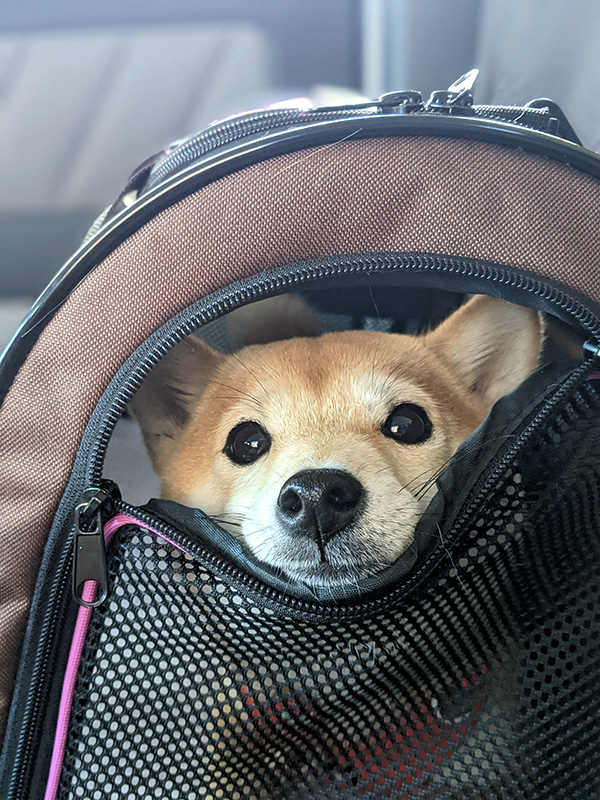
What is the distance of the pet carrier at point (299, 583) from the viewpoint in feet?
2.13

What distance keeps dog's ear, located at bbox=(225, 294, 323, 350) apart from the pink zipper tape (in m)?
0.51

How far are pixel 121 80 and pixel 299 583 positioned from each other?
179 centimetres

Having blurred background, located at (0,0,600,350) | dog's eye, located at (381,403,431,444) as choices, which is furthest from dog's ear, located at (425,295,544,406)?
blurred background, located at (0,0,600,350)

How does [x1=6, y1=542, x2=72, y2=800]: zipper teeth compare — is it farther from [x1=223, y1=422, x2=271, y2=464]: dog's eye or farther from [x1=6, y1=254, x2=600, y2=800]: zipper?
[x1=223, y1=422, x2=271, y2=464]: dog's eye

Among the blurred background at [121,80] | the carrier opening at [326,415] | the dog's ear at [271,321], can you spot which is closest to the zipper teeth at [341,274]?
the carrier opening at [326,415]

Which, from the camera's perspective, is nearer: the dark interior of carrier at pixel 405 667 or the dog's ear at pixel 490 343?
the dark interior of carrier at pixel 405 667

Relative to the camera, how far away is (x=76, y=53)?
1.92 m

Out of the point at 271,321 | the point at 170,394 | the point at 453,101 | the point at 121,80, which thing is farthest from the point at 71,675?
the point at 121,80

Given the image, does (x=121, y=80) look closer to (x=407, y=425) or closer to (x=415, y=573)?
(x=407, y=425)

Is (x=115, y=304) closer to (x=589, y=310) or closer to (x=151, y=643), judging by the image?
(x=151, y=643)

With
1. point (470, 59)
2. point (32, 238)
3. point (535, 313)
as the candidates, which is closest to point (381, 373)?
point (535, 313)

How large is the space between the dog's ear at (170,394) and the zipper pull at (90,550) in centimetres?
32

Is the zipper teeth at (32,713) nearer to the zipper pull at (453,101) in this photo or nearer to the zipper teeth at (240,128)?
the zipper teeth at (240,128)

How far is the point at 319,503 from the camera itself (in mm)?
713
